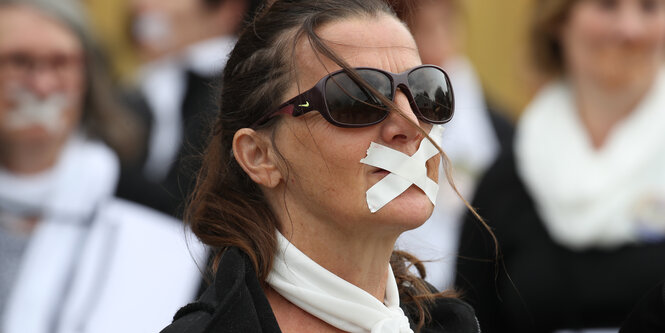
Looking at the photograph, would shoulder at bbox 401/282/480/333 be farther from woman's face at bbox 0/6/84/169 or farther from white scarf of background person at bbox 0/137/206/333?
woman's face at bbox 0/6/84/169

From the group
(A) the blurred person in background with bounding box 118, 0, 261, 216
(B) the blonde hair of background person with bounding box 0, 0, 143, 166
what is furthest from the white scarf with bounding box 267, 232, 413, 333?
(B) the blonde hair of background person with bounding box 0, 0, 143, 166

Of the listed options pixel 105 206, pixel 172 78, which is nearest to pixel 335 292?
pixel 105 206

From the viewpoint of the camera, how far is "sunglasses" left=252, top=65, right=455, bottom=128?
247cm

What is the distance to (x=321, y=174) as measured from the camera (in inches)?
99.5

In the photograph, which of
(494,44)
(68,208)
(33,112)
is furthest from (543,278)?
(494,44)

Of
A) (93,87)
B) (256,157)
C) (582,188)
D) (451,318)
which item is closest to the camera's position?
(256,157)

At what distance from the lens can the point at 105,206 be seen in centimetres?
464

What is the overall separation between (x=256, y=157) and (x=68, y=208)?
218 centimetres

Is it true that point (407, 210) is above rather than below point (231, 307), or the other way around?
above

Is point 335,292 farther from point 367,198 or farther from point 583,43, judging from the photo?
point 583,43

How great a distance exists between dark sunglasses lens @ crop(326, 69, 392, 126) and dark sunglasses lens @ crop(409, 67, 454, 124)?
0.09 metres

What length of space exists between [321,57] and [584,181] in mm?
2384

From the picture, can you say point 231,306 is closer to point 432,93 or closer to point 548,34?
point 432,93

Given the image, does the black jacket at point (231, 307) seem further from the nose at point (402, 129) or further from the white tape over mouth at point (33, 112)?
the white tape over mouth at point (33, 112)
